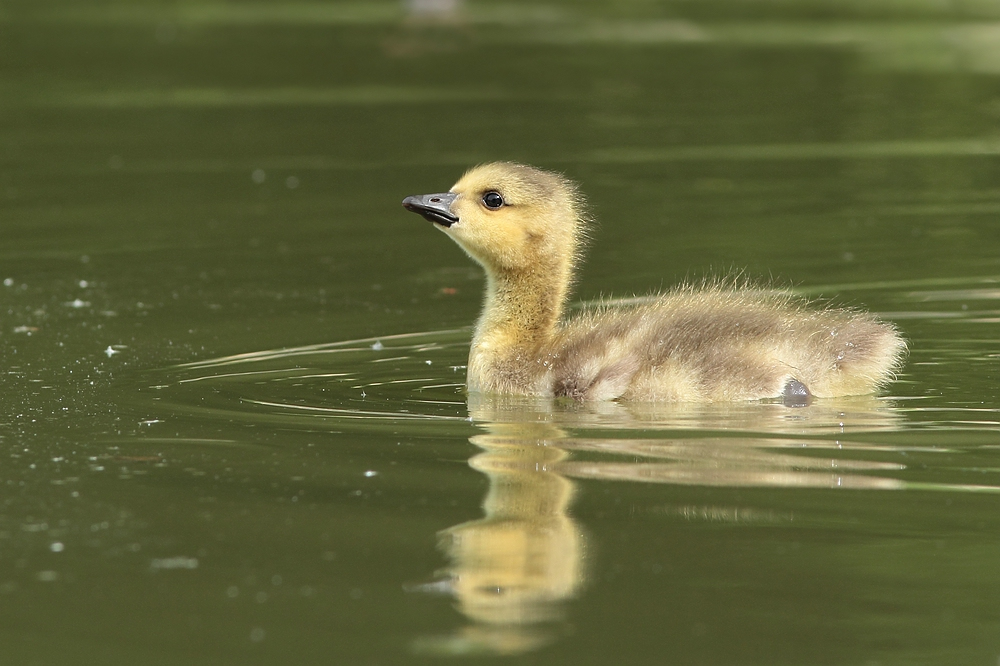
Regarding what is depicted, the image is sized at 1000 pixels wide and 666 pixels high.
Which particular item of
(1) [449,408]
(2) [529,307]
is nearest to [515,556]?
(1) [449,408]

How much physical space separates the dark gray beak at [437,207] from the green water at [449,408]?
71 centimetres

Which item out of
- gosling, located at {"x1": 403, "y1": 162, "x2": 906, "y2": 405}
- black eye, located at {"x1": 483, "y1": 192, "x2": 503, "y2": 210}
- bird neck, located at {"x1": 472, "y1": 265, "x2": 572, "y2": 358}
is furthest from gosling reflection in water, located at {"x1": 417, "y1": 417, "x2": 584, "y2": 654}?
black eye, located at {"x1": 483, "y1": 192, "x2": 503, "y2": 210}

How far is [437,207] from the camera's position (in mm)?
7844

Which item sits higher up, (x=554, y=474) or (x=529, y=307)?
(x=529, y=307)

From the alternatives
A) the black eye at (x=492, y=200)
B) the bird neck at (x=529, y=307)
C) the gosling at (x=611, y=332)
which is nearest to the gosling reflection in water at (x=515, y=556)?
the gosling at (x=611, y=332)

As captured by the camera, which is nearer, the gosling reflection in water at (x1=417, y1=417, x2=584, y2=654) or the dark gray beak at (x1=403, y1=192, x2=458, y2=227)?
the gosling reflection in water at (x1=417, y1=417, x2=584, y2=654)

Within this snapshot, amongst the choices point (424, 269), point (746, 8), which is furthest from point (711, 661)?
point (746, 8)

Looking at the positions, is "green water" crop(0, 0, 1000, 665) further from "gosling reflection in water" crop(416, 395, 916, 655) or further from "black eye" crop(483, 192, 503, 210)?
"black eye" crop(483, 192, 503, 210)

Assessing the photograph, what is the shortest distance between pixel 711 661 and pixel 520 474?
1.72 m

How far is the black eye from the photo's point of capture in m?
7.77

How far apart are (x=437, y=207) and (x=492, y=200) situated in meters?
0.26

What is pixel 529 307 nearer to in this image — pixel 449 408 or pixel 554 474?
pixel 449 408

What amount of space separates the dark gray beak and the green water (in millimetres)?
706

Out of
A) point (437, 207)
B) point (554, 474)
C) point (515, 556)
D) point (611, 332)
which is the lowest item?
point (515, 556)
